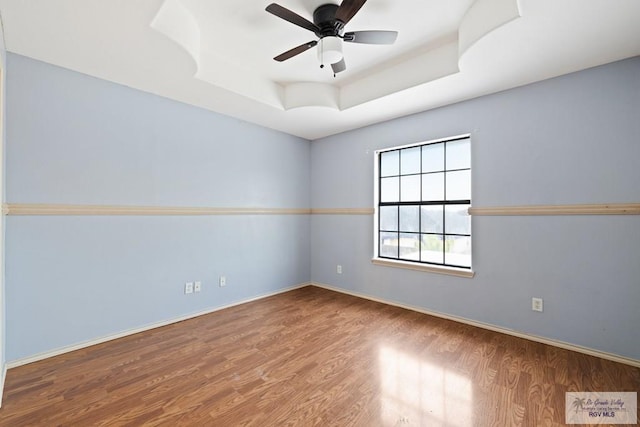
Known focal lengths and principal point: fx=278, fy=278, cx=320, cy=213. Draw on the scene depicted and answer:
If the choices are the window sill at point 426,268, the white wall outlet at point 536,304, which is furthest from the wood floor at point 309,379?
the window sill at point 426,268

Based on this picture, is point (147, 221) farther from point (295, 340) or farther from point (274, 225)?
point (295, 340)

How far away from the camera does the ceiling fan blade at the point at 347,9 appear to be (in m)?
1.73

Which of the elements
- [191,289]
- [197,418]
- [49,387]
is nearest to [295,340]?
[197,418]

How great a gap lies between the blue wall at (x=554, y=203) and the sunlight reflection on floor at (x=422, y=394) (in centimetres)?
118

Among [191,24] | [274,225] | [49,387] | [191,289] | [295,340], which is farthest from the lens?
[274,225]

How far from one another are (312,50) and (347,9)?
2.84 feet

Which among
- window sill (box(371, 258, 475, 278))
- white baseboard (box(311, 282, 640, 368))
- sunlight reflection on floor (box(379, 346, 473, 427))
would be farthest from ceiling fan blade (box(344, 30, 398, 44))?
white baseboard (box(311, 282, 640, 368))

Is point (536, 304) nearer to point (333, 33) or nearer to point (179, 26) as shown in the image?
point (333, 33)

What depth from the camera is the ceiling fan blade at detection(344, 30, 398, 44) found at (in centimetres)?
203

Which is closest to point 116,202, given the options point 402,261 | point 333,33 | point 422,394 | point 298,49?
point 298,49

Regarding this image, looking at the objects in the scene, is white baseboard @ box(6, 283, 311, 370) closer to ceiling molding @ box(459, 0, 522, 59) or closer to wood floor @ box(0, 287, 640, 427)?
wood floor @ box(0, 287, 640, 427)

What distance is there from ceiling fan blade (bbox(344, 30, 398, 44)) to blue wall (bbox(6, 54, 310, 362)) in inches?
81.3

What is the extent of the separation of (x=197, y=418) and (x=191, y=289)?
179 centimetres

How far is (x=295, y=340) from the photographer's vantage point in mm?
2662
